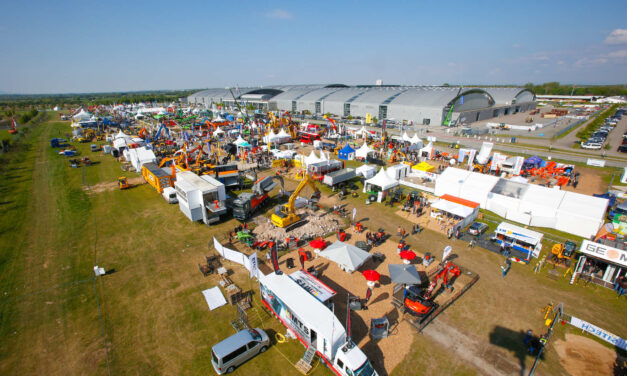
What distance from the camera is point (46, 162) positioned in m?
38.2

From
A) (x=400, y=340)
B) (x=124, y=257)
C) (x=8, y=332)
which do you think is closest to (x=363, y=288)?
(x=400, y=340)

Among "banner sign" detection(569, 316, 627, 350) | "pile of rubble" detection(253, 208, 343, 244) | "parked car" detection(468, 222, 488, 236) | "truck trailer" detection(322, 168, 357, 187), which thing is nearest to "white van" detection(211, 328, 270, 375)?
"pile of rubble" detection(253, 208, 343, 244)

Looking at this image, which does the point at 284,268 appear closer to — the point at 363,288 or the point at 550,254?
the point at 363,288

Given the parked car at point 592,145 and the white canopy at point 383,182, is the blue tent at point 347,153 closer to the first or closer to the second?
the white canopy at point 383,182

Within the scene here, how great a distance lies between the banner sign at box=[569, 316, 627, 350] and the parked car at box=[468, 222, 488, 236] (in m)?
7.30

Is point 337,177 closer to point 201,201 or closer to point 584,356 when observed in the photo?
point 201,201

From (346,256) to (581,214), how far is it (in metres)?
17.1

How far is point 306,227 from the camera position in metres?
19.8

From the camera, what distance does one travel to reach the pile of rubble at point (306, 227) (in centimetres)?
1872

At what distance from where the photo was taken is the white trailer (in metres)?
20.0

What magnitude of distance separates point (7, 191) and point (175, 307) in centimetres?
2906

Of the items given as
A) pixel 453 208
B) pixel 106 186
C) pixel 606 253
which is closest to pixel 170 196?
pixel 106 186

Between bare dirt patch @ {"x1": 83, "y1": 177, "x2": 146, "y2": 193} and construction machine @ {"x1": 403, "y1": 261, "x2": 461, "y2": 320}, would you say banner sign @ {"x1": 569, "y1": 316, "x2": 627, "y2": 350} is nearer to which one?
construction machine @ {"x1": 403, "y1": 261, "x2": 461, "y2": 320}

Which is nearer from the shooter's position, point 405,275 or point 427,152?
point 405,275
